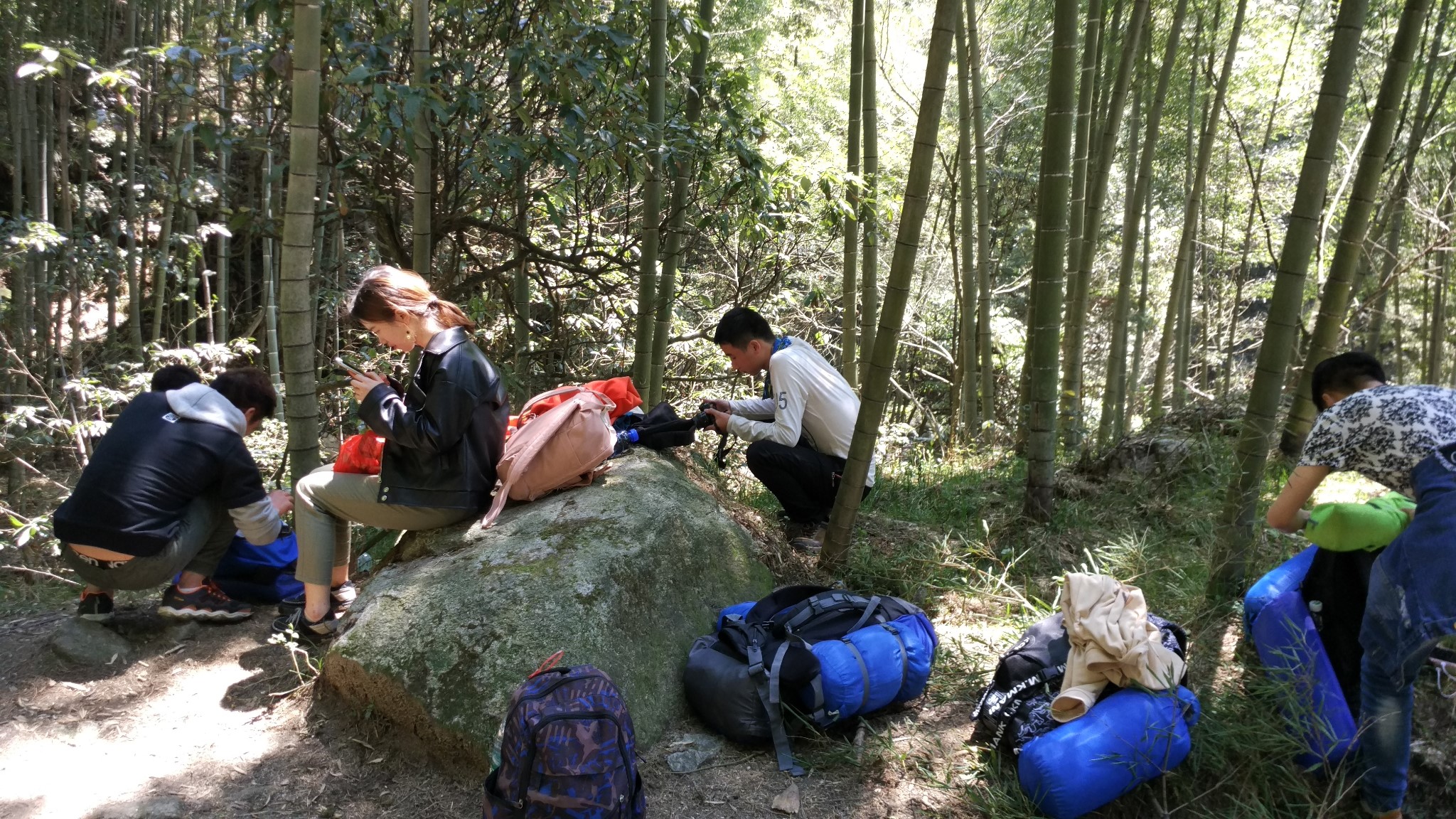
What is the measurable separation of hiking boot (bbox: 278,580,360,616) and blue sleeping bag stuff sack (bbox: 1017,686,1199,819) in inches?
86.2

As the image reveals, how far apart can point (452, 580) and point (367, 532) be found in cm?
216

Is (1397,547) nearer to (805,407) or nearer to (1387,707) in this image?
(1387,707)

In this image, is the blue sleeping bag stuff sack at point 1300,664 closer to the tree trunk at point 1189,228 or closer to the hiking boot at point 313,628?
the hiking boot at point 313,628

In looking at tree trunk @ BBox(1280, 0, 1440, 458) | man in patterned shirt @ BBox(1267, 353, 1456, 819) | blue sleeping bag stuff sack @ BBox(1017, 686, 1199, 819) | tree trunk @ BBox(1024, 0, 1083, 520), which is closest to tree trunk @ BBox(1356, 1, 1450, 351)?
tree trunk @ BBox(1280, 0, 1440, 458)

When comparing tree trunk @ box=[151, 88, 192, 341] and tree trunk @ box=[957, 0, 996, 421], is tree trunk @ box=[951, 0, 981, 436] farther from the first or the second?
tree trunk @ box=[151, 88, 192, 341]

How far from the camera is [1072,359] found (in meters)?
6.27

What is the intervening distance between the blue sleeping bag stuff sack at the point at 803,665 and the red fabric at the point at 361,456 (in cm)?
123

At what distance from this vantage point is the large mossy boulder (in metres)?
2.28

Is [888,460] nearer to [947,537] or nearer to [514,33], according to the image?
[947,537]

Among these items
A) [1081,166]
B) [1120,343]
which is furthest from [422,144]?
[1120,343]

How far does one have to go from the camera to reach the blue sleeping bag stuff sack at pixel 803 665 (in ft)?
7.80

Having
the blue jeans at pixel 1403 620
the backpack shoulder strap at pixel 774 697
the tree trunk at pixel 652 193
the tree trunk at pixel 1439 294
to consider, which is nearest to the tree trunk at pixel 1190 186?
the tree trunk at pixel 1439 294

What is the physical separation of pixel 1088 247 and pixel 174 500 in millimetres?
5280

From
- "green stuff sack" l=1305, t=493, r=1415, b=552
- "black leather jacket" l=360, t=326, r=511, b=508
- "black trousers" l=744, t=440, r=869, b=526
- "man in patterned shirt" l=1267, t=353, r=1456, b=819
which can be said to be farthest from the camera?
"black trousers" l=744, t=440, r=869, b=526
